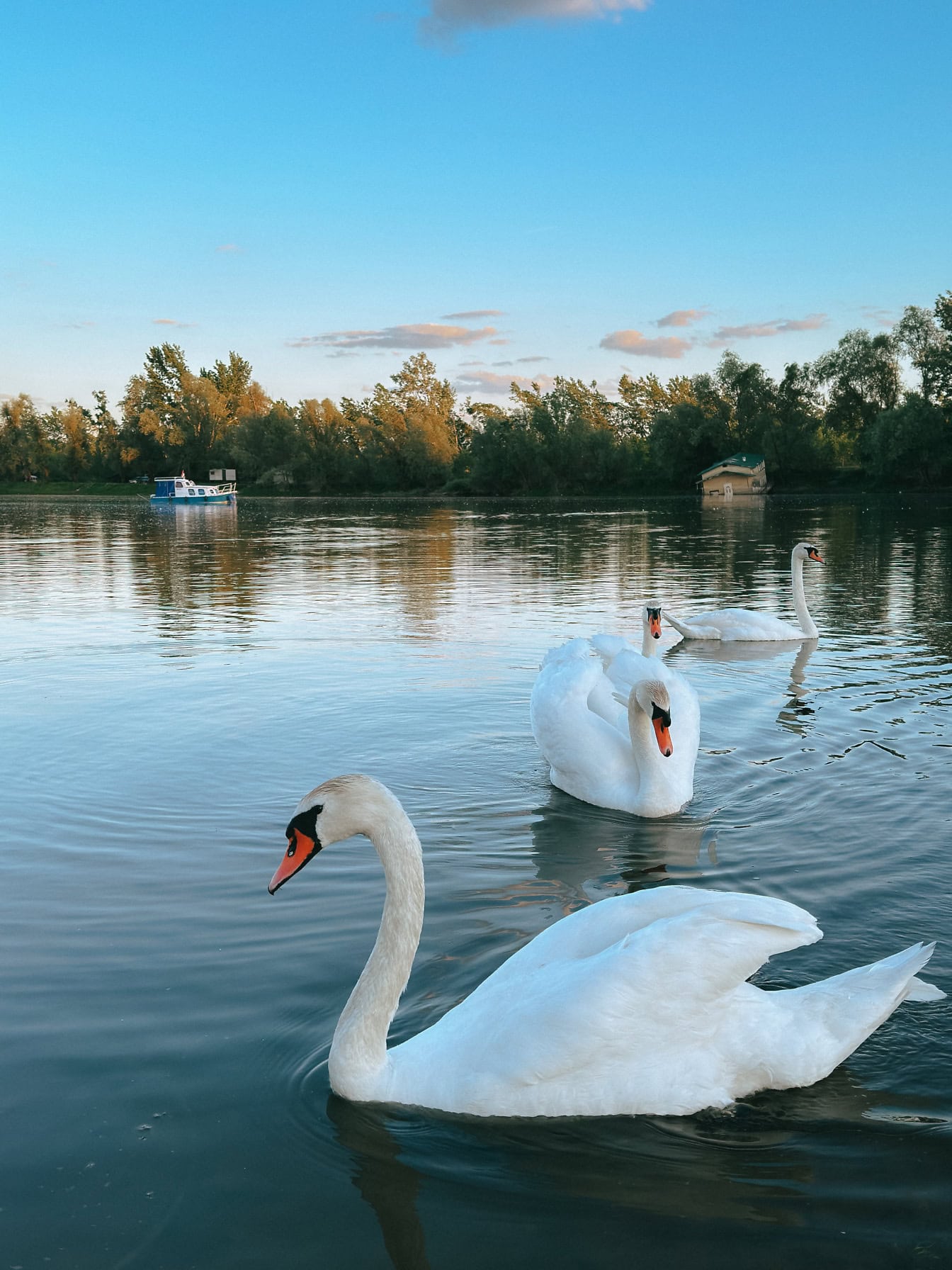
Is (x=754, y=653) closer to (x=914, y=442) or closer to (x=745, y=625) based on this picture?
(x=745, y=625)

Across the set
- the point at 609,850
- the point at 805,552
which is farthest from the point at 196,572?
the point at 609,850

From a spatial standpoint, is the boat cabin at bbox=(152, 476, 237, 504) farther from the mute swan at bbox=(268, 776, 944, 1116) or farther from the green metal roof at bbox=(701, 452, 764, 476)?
the mute swan at bbox=(268, 776, 944, 1116)

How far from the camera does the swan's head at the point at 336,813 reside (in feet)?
12.2

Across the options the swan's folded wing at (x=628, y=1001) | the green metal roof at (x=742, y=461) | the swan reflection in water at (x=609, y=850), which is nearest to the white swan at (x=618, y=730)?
the swan reflection in water at (x=609, y=850)

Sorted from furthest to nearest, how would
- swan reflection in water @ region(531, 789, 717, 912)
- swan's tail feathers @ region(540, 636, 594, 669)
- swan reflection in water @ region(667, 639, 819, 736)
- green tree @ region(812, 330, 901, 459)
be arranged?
green tree @ region(812, 330, 901, 459), swan reflection in water @ region(667, 639, 819, 736), swan's tail feathers @ region(540, 636, 594, 669), swan reflection in water @ region(531, 789, 717, 912)

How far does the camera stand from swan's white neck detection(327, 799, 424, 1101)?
12.0ft

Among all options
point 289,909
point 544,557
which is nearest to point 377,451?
point 544,557

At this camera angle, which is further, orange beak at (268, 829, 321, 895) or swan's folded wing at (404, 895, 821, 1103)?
orange beak at (268, 829, 321, 895)

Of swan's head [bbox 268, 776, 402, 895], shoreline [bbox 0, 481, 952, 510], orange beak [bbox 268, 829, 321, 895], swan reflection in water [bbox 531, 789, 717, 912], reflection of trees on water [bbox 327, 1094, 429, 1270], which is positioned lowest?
reflection of trees on water [bbox 327, 1094, 429, 1270]

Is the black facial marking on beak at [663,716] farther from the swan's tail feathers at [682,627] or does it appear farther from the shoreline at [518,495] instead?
the shoreline at [518,495]

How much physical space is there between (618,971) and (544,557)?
2401 centimetres

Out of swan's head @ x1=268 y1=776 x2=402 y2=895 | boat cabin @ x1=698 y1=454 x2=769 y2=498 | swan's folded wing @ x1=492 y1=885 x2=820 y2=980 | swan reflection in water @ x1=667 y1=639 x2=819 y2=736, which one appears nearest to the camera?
swan's folded wing @ x1=492 y1=885 x2=820 y2=980

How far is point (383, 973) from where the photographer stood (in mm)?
3756

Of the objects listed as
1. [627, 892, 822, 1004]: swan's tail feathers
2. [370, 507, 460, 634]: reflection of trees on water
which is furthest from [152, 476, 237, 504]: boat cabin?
[627, 892, 822, 1004]: swan's tail feathers
